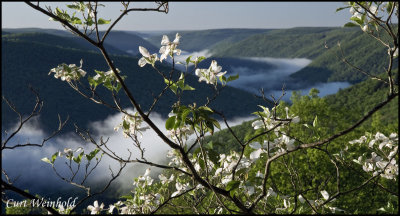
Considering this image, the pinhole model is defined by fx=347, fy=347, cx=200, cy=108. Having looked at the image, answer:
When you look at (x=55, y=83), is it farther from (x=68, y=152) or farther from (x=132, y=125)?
(x=132, y=125)

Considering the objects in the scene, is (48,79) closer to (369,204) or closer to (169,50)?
(369,204)

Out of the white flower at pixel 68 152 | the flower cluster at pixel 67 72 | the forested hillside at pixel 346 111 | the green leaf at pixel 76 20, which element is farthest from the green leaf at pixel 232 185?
the forested hillside at pixel 346 111

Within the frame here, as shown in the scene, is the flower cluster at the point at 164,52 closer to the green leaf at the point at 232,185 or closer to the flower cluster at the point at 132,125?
the flower cluster at the point at 132,125

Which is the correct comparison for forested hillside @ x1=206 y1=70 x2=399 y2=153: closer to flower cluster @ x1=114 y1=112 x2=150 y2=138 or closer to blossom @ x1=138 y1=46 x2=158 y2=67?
flower cluster @ x1=114 y1=112 x2=150 y2=138

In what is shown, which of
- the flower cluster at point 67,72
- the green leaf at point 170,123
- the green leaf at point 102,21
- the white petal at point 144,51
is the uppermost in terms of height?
the green leaf at point 102,21

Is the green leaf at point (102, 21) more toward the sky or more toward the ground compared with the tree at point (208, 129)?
more toward the sky

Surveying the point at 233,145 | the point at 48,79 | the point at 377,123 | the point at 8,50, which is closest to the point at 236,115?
the point at 48,79

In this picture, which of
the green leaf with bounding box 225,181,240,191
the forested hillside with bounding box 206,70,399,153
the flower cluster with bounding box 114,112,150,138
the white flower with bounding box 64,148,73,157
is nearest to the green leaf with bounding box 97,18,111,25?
the flower cluster with bounding box 114,112,150,138

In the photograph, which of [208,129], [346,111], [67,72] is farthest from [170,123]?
[346,111]
